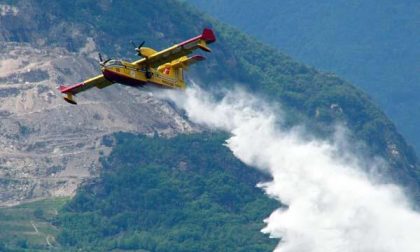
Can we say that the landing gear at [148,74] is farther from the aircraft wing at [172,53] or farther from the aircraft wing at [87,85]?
the aircraft wing at [87,85]

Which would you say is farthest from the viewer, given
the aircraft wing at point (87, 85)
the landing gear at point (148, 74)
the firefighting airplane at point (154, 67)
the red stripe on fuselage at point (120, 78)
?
the aircraft wing at point (87, 85)

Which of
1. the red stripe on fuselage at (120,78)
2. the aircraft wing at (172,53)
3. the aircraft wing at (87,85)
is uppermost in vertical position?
the aircraft wing at (172,53)

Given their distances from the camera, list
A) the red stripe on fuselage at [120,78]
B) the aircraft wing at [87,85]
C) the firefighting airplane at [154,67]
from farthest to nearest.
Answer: the aircraft wing at [87,85], the red stripe on fuselage at [120,78], the firefighting airplane at [154,67]

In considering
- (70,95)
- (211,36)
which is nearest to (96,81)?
(70,95)

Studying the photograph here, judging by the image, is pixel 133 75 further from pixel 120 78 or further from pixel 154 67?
pixel 154 67

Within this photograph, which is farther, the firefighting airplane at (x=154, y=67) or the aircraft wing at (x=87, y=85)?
the aircraft wing at (x=87, y=85)

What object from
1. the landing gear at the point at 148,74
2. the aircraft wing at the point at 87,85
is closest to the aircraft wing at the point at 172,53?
the landing gear at the point at 148,74

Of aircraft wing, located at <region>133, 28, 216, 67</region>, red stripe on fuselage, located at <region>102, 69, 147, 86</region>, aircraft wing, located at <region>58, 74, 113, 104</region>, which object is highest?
aircraft wing, located at <region>133, 28, 216, 67</region>

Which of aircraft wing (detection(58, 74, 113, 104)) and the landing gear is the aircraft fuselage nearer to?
the landing gear

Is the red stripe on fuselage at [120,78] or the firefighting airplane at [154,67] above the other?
the firefighting airplane at [154,67]

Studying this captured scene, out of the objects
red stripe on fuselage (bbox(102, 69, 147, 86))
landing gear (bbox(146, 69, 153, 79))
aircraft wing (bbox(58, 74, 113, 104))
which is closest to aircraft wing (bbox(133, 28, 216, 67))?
landing gear (bbox(146, 69, 153, 79))
